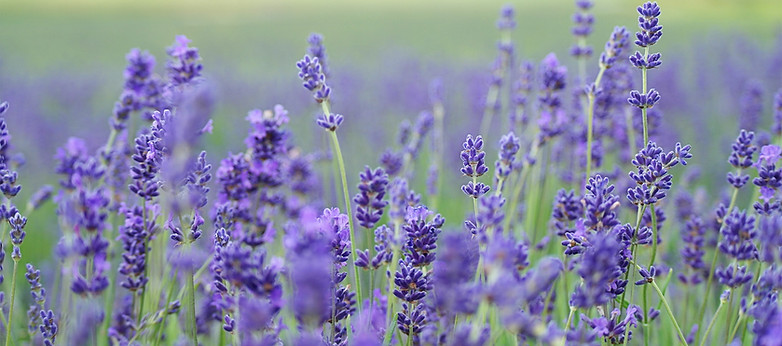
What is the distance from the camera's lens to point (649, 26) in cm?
175

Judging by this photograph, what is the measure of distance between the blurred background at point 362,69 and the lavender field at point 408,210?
7 centimetres

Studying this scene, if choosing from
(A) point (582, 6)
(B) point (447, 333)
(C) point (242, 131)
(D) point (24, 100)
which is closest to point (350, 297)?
(B) point (447, 333)

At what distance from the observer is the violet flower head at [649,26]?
1738 millimetres

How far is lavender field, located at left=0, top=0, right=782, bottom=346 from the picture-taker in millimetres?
1211

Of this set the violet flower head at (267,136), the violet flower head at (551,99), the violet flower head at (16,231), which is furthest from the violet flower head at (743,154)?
the violet flower head at (16,231)

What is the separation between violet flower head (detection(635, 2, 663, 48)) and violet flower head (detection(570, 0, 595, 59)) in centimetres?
114

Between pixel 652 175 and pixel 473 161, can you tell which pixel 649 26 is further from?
pixel 473 161

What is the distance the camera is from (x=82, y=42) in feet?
52.9

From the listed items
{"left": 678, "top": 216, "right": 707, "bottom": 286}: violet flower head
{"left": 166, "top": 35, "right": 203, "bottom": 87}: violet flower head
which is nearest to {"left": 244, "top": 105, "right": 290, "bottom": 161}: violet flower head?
{"left": 166, "top": 35, "right": 203, "bottom": 87}: violet flower head

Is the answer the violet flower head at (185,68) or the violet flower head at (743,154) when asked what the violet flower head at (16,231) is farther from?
the violet flower head at (743,154)

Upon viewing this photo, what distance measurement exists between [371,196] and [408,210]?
0.11 m

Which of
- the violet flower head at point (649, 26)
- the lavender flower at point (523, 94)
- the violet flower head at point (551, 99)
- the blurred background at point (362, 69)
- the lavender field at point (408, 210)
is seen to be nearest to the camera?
the lavender field at point (408, 210)

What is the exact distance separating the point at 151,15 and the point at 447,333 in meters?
23.6

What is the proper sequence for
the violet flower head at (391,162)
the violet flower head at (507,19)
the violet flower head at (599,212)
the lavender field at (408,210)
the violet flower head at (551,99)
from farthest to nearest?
the violet flower head at (507,19) < the violet flower head at (391,162) < the violet flower head at (551,99) < the violet flower head at (599,212) < the lavender field at (408,210)
